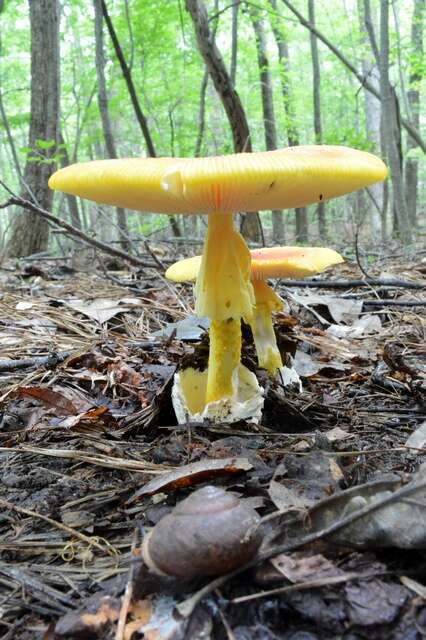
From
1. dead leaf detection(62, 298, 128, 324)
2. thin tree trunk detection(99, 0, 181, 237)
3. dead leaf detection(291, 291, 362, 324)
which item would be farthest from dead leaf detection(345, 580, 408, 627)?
thin tree trunk detection(99, 0, 181, 237)

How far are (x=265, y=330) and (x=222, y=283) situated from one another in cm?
46

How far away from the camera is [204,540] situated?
850 millimetres

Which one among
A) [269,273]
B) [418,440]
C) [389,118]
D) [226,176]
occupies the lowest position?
[418,440]

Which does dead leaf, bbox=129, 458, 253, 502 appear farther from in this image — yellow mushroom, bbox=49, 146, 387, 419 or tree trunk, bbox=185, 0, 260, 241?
tree trunk, bbox=185, 0, 260, 241

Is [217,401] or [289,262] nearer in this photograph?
[217,401]

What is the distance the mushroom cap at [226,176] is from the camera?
4.21ft

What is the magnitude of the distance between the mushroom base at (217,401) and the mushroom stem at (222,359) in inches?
1.3

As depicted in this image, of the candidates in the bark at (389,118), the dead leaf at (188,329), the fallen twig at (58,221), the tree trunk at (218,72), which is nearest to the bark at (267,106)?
the bark at (389,118)

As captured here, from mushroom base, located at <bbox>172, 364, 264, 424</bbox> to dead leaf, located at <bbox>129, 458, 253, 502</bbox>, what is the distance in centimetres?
40

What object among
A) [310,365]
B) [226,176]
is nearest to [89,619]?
[226,176]

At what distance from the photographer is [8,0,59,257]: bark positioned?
19.9 ft

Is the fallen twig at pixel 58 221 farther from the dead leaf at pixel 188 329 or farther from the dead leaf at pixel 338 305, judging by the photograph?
the dead leaf at pixel 338 305

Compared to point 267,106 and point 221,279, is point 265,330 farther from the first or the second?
point 267,106

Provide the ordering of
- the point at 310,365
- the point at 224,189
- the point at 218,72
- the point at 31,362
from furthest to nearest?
the point at 218,72 < the point at 310,365 < the point at 31,362 < the point at 224,189
